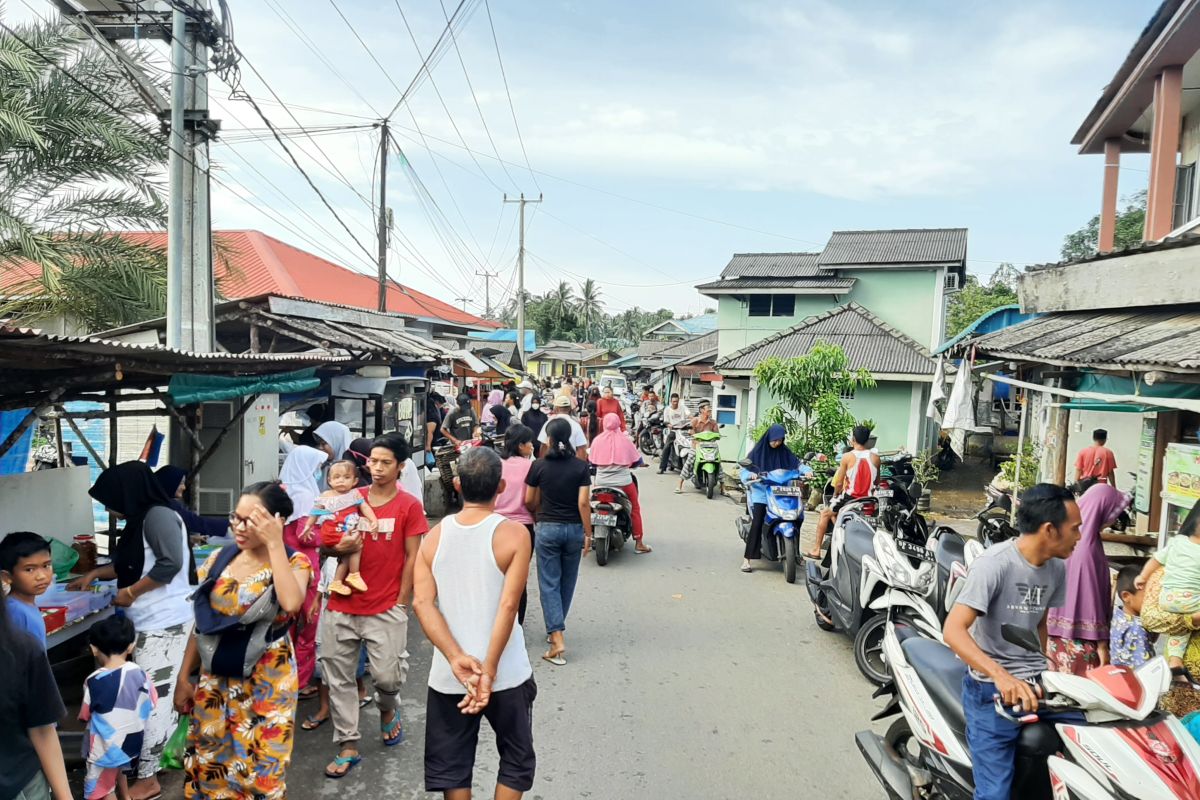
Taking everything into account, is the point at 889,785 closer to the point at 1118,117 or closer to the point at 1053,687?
the point at 1053,687

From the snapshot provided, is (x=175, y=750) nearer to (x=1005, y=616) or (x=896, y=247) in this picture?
(x=1005, y=616)

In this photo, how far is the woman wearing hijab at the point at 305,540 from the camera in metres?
4.05

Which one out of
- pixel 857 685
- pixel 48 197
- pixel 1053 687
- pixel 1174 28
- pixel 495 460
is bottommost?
Result: pixel 857 685

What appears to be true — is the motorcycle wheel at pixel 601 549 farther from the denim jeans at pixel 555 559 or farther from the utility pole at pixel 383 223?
the utility pole at pixel 383 223

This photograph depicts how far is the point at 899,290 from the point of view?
73.5ft

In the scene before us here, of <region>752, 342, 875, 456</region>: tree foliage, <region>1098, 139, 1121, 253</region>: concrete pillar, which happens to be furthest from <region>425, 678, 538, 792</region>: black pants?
<region>752, 342, 875, 456</region>: tree foliage

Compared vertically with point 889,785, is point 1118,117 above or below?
above

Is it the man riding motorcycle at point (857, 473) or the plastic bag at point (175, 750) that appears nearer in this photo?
the plastic bag at point (175, 750)

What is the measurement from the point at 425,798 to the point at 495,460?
193 centimetres

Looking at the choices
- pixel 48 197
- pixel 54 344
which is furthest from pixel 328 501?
pixel 48 197

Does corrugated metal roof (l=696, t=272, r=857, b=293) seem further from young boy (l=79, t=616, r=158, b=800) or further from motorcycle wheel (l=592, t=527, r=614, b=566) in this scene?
young boy (l=79, t=616, r=158, b=800)

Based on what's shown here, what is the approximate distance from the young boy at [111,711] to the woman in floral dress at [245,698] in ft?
1.14

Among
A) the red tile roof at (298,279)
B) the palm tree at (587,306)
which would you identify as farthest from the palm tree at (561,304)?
the red tile roof at (298,279)

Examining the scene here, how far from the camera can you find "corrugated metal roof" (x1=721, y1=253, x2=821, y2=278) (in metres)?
23.1
